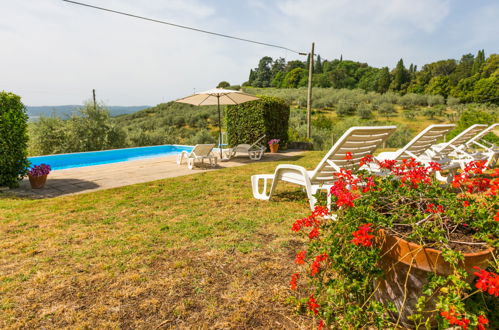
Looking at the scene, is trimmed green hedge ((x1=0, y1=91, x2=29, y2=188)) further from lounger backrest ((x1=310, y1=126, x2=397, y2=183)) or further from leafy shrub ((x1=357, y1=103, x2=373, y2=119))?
leafy shrub ((x1=357, y1=103, x2=373, y2=119))

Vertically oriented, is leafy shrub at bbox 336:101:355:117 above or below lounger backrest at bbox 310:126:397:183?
above

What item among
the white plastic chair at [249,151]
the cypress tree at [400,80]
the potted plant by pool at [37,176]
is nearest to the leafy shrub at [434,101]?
the cypress tree at [400,80]

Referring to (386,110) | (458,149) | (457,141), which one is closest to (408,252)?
(457,141)

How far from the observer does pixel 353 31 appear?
60.3 feet

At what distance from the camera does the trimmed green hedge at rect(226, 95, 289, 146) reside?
11867 millimetres

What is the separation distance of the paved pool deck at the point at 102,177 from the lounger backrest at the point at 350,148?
4.42 m

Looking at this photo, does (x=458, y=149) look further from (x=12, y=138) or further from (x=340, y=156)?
(x=12, y=138)

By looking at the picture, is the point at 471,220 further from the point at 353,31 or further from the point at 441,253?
the point at 353,31

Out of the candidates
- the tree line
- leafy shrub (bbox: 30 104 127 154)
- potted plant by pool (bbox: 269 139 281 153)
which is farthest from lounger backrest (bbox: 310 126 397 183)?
the tree line

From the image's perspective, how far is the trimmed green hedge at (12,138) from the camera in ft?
18.7

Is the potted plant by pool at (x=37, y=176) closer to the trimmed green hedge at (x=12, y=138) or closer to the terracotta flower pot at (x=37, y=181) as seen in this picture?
the terracotta flower pot at (x=37, y=181)

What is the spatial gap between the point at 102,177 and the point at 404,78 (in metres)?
65.0

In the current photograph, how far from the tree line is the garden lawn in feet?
130

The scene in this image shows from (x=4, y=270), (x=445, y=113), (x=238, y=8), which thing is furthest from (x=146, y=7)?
(x=445, y=113)
